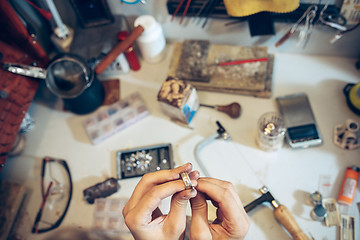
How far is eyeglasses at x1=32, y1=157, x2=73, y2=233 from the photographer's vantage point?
1126mm

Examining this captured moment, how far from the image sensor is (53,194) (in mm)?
1175

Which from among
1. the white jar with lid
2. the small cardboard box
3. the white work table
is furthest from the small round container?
the white jar with lid

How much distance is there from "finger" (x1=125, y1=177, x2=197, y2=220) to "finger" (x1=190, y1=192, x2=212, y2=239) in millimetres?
73

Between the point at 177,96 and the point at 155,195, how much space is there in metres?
0.46

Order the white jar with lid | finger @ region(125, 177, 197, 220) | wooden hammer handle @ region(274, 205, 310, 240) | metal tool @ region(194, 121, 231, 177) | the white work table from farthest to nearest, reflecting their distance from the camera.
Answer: the white jar with lid, metal tool @ region(194, 121, 231, 177), the white work table, wooden hammer handle @ region(274, 205, 310, 240), finger @ region(125, 177, 197, 220)

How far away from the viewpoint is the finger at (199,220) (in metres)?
0.79

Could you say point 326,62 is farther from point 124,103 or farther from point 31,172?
point 31,172

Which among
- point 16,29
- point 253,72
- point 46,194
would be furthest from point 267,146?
point 16,29

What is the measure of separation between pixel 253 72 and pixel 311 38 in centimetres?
27

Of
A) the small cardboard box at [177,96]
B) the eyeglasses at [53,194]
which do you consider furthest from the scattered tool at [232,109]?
the eyeglasses at [53,194]

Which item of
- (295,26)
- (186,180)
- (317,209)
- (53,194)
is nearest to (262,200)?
(317,209)

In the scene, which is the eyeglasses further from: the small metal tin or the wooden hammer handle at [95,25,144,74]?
the small metal tin

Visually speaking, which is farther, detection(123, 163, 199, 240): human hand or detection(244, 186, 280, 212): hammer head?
detection(244, 186, 280, 212): hammer head

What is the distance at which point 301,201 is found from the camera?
1.05 m
